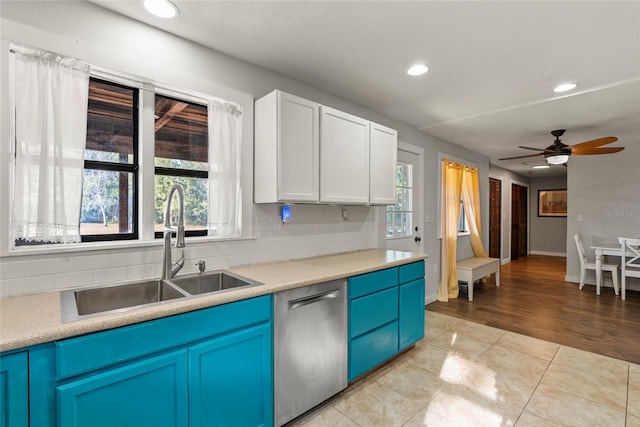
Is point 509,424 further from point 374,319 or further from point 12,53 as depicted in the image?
point 12,53

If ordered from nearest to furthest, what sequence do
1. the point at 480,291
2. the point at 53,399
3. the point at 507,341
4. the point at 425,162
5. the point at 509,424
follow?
the point at 53,399 → the point at 509,424 → the point at 507,341 → the point at 425,162 → the point at 480,291

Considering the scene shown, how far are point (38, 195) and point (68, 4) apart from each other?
105cm

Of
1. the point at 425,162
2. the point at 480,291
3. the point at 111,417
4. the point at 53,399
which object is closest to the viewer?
the point at 53,399

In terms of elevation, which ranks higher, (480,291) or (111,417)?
(111,417)

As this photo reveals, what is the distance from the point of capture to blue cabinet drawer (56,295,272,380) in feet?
3.82

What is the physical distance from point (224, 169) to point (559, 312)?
14.7ft

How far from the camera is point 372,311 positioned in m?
2.37

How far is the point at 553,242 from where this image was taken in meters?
8.90

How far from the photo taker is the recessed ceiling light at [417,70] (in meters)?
2.49

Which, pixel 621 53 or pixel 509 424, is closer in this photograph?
pixel 509 424

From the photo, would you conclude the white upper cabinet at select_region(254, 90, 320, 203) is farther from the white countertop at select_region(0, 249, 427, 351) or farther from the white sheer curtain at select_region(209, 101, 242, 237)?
the white countertop at select_region(0, 249, 427, 351)

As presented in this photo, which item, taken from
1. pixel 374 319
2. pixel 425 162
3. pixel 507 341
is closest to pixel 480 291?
pixel 507 341

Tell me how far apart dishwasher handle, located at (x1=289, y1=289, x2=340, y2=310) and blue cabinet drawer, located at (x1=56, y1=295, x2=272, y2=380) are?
0.20m

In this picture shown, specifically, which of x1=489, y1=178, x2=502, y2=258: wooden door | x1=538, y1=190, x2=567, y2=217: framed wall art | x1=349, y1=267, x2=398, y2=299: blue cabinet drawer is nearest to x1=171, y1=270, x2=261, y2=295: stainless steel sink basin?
x1=349, y1=267, x2=398, y2=299: blue cabinet drawer
